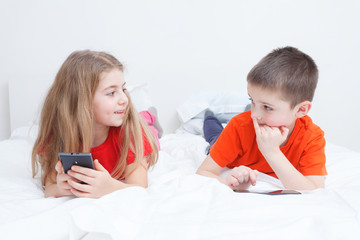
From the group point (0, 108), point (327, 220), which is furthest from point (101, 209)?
point (0, 108)

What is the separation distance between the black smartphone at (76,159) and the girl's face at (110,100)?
0.72ft

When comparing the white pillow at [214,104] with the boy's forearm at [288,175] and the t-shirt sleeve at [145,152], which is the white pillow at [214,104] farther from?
the boy's forearm at [288,175]

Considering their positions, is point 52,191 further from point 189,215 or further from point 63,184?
point 189,215

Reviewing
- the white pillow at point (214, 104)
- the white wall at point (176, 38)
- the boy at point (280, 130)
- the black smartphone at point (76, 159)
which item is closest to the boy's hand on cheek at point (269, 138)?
the boy at point (280, 130)

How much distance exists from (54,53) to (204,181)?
5.85ft

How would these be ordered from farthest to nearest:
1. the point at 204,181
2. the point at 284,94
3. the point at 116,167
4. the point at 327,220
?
the point at 116,167 < the point at 284,94 < the point at 204,181 < the point at 327,220

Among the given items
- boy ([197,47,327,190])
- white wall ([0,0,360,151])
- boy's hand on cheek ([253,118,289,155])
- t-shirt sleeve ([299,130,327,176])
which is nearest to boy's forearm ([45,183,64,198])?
boy ([197,47,327,190])

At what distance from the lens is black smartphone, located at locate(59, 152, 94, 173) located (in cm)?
87

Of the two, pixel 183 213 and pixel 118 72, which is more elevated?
pixel 118 72

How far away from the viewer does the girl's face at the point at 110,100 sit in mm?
1068

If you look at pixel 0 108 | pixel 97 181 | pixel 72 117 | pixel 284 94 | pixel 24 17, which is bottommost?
pixel 0 108

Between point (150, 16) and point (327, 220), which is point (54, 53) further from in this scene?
point (327, 220)

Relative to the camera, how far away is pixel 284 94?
993 mm

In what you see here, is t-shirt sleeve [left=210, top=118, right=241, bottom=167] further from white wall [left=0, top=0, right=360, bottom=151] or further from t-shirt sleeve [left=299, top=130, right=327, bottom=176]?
white wall [left=0, top=0, right=360, bottom=151]
